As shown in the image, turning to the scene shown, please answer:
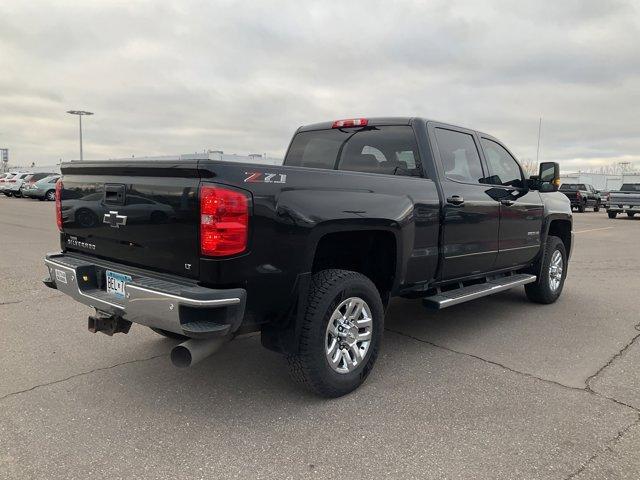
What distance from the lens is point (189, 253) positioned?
291 centimetres

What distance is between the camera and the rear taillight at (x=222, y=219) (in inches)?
110

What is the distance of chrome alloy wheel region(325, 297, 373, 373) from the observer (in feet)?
11.4

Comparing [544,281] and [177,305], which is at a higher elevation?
[177,305]

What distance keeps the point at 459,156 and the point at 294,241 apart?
2.39 metres

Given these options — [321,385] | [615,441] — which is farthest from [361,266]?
[615,441]

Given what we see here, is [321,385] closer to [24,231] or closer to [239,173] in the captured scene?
[239,173]

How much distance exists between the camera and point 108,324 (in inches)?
137

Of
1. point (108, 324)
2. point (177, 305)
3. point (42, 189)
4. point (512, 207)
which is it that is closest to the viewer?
point (177, 305)

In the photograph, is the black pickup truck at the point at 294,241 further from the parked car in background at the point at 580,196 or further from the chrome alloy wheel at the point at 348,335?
the parked car in background at the point at 580,196

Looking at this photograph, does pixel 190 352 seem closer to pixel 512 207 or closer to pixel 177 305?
pixel 177 305

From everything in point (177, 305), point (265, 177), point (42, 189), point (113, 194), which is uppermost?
point (265, 177)

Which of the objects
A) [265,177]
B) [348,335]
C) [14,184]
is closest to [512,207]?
[348,335]

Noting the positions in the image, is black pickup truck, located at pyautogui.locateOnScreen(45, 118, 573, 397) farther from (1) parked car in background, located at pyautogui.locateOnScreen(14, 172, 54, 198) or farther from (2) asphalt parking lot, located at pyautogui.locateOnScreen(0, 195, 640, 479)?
(1) parked car in background, located at pyautogui.locateOnScreen(14, 172, 54, 198)

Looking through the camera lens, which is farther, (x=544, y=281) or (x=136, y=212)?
(x=544, y=281)
